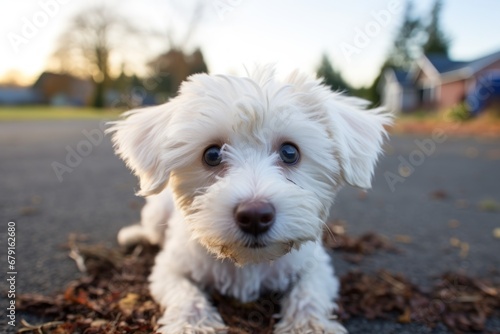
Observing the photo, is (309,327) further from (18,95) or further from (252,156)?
(18,95)

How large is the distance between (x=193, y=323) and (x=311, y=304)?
2.33 feet

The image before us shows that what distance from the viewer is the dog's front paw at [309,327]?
7.55 ft

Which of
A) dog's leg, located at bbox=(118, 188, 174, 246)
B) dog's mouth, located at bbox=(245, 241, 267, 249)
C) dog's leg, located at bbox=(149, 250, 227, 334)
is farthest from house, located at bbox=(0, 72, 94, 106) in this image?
dog's mouth, located at bbox=(245, 241, 267, 249)

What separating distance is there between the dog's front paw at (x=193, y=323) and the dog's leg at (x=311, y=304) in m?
0.35

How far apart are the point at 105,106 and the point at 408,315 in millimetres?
53801

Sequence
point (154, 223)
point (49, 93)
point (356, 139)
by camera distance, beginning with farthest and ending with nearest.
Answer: point (49, 93) → point (154, 223) → point (356, 139)

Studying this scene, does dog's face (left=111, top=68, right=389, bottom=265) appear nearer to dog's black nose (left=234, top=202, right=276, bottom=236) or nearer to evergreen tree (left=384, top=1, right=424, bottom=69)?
dog's black nose (left=234, top=202, right=276, bottom=236)

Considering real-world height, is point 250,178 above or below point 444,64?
above

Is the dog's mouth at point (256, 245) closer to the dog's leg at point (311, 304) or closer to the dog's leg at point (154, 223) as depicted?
the dog's leg at point (311, 304)

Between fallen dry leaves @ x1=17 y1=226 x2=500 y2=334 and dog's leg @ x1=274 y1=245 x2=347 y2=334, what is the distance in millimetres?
120

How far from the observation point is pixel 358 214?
556 centimetres

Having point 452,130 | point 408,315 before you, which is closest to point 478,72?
point 452,130

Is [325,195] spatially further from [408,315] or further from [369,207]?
[369,207]

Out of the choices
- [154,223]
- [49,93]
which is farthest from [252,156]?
[49,93]
